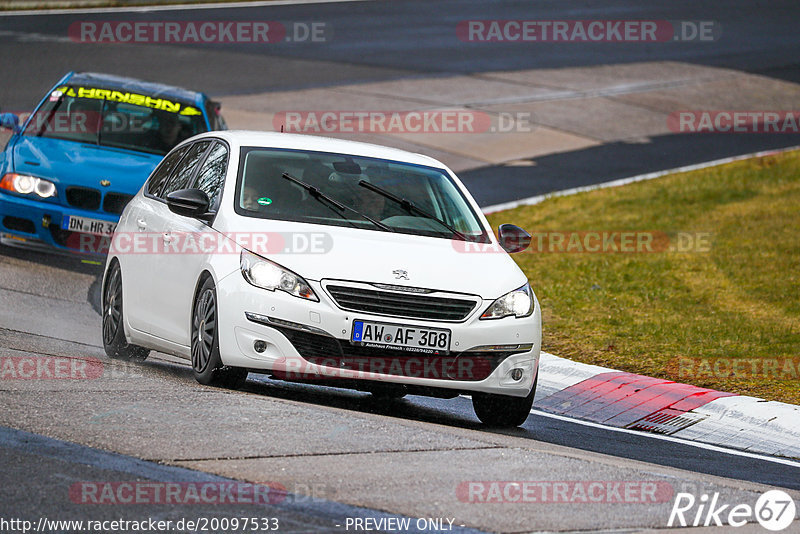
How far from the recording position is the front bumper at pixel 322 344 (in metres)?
7.50

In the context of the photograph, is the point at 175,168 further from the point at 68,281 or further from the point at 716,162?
the point at 716,162

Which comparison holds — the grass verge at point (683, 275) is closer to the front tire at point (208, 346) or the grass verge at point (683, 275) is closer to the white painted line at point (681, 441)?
the white painted line at point (681, 441)

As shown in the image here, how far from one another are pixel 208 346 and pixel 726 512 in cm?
310

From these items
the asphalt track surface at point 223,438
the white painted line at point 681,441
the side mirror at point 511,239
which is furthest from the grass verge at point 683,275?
the side mirror at point 511,239

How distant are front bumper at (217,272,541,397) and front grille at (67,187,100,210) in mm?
5052

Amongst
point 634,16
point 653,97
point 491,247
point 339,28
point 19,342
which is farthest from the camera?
point 634,16

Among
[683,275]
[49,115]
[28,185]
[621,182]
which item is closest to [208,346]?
[28,185]

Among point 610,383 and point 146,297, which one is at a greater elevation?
point 146,297

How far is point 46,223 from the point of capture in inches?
488

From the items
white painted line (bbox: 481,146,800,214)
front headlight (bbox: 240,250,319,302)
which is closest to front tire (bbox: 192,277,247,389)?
front headlight (bbox: 240,250,319,302)

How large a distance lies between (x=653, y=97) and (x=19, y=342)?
19.9 metres

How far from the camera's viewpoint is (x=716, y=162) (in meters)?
22.3

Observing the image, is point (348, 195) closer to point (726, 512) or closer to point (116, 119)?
point (726, 512)

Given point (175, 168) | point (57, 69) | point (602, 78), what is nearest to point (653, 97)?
point (602, 78)
